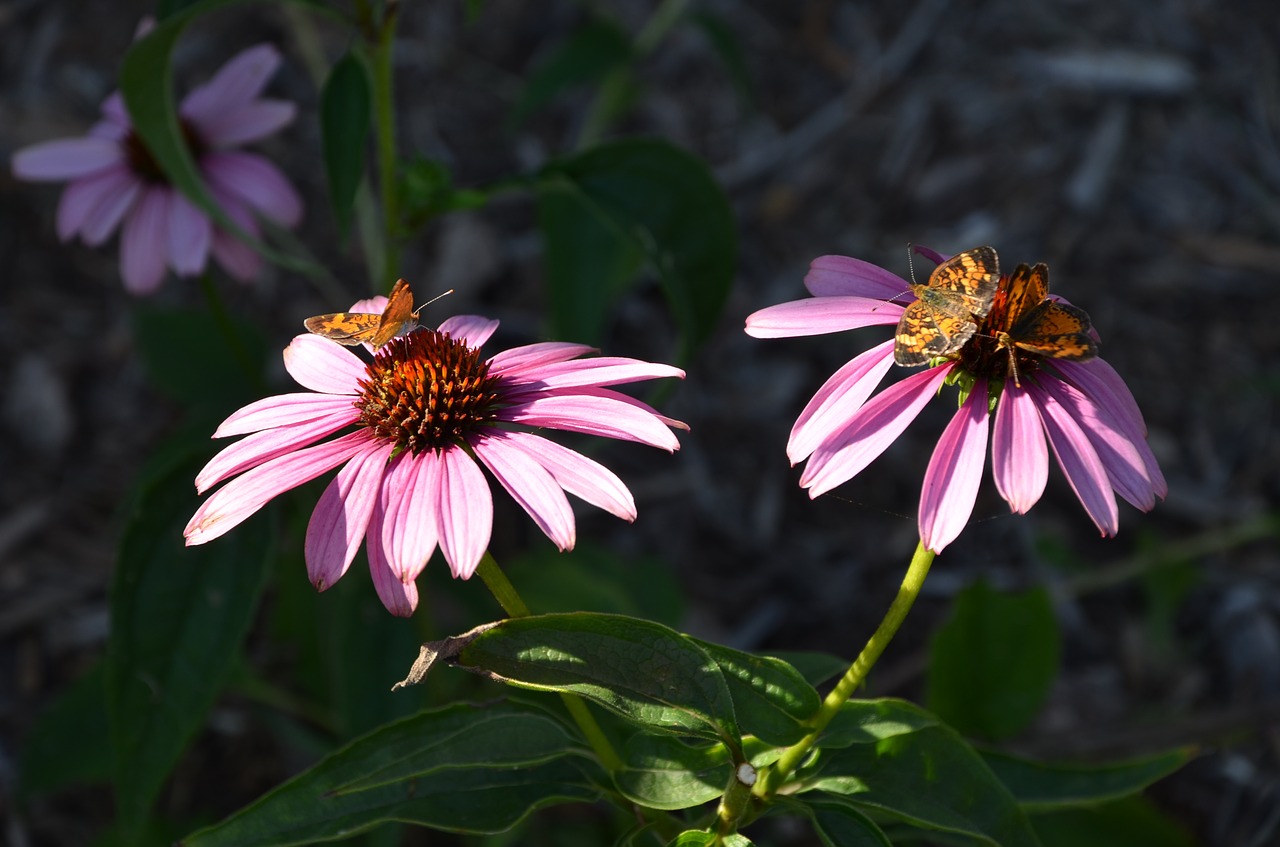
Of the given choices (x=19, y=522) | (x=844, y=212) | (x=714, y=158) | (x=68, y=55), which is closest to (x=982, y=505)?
(x=844, y=212)

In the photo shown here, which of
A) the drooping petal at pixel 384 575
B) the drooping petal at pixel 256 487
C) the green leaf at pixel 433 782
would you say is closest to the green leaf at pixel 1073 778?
the green leaf at pixel 433 782

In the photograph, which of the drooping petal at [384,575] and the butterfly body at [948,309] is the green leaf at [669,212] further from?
the drooping petal at [384,575]

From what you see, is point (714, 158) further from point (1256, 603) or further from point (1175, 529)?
point (1256, 603)

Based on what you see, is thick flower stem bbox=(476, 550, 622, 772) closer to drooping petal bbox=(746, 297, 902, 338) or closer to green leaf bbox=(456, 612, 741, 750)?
green leaf bbox=(456, 612, 741, 750)

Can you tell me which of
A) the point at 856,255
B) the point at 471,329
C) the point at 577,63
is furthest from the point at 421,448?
the point at 856,255

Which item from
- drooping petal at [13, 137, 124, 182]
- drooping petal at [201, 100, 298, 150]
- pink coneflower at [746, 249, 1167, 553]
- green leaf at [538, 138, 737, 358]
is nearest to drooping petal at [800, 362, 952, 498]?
pink coneflower at [746, 249, 1167, 553]
